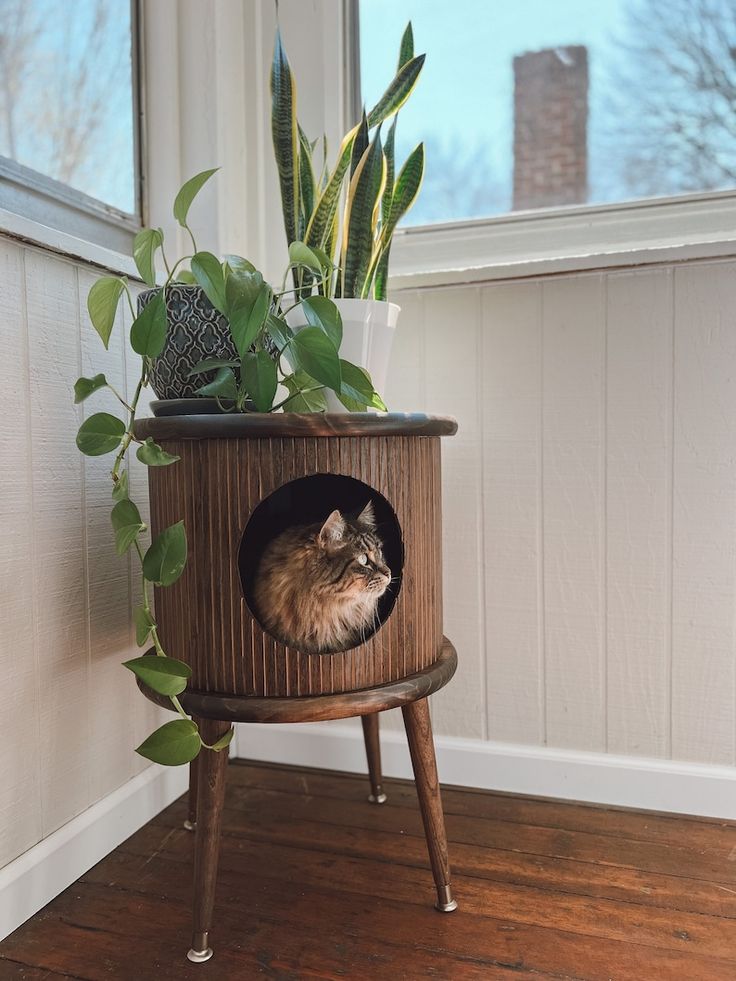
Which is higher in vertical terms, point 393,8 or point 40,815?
point 393,8

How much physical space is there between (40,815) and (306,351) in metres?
0.76

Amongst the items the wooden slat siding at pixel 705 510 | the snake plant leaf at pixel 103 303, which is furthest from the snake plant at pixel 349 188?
the wooden slat siding at pixel 705 510

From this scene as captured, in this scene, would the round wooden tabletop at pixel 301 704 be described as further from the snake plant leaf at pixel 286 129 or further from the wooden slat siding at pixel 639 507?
the snake plant leaf at pixel 286 129

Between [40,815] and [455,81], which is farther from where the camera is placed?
[455,81]

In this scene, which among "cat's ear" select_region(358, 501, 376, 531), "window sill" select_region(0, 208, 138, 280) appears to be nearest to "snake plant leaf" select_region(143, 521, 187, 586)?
"cat's ear" select_region(358, 501, 376, 531)

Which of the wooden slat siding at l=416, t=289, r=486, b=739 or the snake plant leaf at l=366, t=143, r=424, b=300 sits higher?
the snake plant leaf at l=366, t=143, r=424, b=300

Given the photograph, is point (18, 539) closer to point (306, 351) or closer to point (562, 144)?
point (306, 351)

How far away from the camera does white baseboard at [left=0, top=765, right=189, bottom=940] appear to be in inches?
38.4

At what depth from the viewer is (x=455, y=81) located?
1.44 meters

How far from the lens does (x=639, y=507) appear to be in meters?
1.29

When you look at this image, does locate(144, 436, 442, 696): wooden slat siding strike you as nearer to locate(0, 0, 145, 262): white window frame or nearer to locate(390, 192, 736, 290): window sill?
locate(0, 0, 145, 262): white window frame

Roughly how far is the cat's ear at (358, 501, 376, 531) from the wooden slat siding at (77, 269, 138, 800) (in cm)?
45

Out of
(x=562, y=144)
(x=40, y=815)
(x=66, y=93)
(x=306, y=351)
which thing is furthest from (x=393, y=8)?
(x=40, y=815)

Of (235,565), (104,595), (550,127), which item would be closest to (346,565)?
(235,565)
